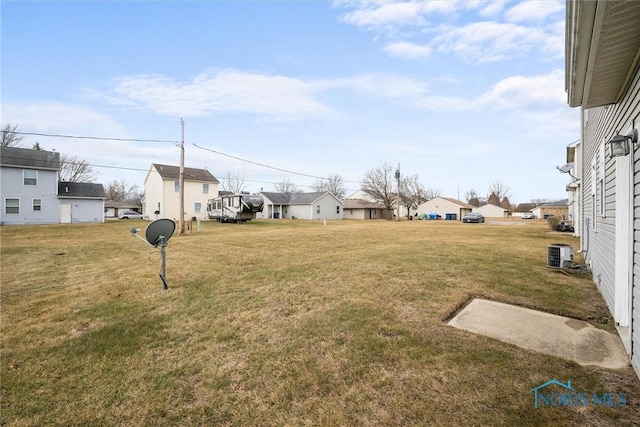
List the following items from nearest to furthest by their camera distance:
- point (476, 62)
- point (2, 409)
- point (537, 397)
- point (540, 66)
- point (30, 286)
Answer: point (537, 397) → point (2, 409) → point (30, 286) → point (540, 66) → point (476, 62)

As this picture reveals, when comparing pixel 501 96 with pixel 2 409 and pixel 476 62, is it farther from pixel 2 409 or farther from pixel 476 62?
pixel 2 409

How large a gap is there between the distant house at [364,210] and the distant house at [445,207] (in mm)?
6694

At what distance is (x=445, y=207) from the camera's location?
50312mm

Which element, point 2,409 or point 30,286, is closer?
point 2,409

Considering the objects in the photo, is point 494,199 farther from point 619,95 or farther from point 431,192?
A: point 619,95

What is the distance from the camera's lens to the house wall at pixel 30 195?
2394cm

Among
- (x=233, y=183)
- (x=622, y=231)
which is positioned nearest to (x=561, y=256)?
(x=622, y=231)

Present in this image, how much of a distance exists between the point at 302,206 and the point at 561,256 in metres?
38.1

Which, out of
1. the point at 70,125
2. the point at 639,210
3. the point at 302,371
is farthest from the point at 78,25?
the point at 639,210

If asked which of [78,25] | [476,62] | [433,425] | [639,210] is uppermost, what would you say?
[78,25]

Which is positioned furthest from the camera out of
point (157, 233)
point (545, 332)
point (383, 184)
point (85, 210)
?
point (383, 184)

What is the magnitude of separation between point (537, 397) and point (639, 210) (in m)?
→ 2.17

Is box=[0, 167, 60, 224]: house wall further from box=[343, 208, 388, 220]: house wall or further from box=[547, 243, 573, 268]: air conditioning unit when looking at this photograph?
box=[343, 208, 388, 220]: house wall

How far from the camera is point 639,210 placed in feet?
9.79
